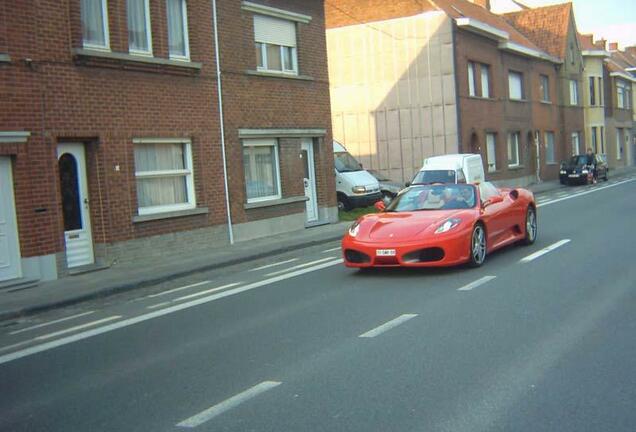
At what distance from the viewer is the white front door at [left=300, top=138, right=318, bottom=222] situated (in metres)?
21.2

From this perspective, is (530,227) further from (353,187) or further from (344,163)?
(344,163)

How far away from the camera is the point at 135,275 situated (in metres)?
13.0

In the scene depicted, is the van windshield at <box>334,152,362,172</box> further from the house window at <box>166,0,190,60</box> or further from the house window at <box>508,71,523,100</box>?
the house window at <box>508,71,523,100</box>

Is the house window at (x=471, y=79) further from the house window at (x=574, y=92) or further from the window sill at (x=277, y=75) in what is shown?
the house window at (x=574, y=92)

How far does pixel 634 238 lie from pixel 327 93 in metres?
10.2

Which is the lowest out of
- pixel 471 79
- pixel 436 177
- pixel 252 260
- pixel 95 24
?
pixel 252 260

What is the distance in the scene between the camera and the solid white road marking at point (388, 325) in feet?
24.1

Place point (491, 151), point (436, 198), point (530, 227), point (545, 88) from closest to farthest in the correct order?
1. point (436, 198)
2. point (530, 227)
3. point (491, 151)
4. point (545, 88)

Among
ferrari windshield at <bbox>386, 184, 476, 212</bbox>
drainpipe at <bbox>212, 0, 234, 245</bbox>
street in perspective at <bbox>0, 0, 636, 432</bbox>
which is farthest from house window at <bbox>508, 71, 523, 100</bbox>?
ferrari windshield at <bbox>386, 184, 476, 212</bbox>

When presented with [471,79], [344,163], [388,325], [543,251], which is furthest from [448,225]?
[471,79]

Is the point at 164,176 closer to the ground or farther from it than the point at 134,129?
closer to the ground

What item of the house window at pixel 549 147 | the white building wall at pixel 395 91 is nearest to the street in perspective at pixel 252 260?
the white building wall at pixel 395 91

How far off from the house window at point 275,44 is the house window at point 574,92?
1330 inches

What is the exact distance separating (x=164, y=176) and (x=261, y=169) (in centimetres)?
365
